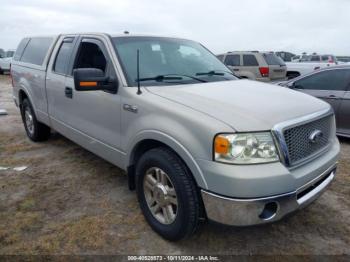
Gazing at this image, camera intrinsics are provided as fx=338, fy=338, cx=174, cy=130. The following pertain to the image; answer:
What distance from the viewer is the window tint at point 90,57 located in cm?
375

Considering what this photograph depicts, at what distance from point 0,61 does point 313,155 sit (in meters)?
24.7

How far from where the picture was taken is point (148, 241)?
9.90 ft

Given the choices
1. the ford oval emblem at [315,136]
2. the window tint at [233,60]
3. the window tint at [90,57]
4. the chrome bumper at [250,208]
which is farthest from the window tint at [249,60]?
the chrome bumper at [250,208]

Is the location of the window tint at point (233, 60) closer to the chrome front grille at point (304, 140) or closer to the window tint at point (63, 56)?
the window tint at point (63, 56)

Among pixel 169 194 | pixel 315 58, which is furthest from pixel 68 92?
pixel 315 58

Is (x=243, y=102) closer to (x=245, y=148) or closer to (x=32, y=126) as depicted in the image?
(x=245, y=148)

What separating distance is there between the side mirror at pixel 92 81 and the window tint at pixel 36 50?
2.30 meters

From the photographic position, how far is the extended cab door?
349 centimetres

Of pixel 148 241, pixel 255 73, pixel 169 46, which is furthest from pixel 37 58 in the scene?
pixel 255 73

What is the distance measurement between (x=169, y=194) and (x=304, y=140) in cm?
119

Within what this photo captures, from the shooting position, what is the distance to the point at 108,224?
3.28m

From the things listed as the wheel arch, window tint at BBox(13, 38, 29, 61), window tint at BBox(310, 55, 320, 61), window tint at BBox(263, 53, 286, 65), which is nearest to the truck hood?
the wheel arch

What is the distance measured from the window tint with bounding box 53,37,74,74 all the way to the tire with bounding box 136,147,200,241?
6.86ft

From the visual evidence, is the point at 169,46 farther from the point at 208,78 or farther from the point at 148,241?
the point at 148,241
